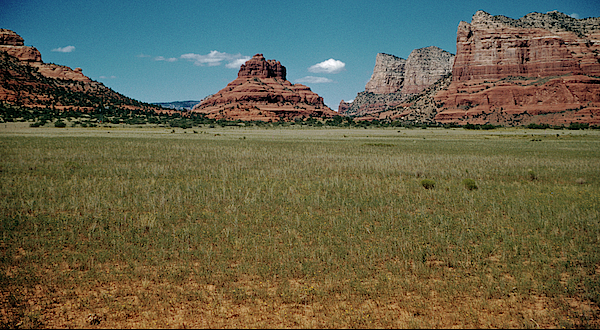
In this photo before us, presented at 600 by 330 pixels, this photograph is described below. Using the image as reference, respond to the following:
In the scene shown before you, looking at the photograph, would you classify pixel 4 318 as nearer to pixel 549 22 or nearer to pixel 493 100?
pixel 493 100

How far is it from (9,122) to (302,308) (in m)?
95.3

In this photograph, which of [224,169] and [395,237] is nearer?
[395,237]

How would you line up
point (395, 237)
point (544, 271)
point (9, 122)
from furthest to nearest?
1. point (9, 122)
2. point (395, 237)
3. point (544, 271)

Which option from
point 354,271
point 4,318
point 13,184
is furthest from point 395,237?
point 13,184

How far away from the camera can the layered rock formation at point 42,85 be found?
109950 mm

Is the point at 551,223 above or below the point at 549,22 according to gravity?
below

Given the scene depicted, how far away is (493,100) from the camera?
454 feet

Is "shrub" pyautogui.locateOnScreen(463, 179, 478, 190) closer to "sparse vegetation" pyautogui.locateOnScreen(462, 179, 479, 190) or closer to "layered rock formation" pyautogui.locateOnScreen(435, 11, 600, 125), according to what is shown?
"sparse vegetation" pyautogui.locateOnScreen(462, 179, 479, 190)

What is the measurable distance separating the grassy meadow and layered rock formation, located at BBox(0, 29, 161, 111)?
119m

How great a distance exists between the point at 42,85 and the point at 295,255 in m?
149

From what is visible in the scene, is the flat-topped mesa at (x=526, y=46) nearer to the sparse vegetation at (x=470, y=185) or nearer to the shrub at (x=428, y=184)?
the sparse vegetation at (x=470, y=185)

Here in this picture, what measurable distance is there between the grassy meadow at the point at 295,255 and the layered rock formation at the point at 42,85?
118682mm

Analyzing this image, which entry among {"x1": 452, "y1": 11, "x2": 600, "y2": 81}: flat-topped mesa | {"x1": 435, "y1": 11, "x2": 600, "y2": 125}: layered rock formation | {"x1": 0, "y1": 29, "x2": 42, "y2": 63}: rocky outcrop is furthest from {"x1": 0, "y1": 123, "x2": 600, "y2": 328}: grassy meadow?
{"x1": 0, "y1": 29, "x2": 42, "y2": 63}: rocky outcrop

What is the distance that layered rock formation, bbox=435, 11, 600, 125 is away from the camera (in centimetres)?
12638
